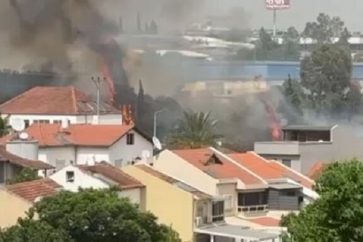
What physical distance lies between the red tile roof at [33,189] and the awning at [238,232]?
12.8ft

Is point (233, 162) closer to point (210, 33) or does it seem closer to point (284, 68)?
point (210, 33)

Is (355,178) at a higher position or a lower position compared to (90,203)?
higher

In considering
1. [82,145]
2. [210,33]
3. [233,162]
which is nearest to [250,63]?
[210,33]

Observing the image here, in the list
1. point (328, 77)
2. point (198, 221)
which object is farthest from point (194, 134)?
point (328, 77)

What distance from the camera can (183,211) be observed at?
32.6 m

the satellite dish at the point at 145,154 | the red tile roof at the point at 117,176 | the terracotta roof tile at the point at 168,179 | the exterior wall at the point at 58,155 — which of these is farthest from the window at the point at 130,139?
the red tile roof at the point at 117,176

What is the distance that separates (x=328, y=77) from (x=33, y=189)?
185ft

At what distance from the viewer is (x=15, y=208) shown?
28312mm

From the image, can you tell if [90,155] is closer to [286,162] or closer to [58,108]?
[286,162]

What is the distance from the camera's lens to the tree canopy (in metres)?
25.0

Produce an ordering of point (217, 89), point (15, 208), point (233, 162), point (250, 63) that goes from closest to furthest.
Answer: point (15, 208) < point (233, 162) < point (217, 89) < point (250, 63)

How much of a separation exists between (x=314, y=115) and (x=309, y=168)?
34.4 meters

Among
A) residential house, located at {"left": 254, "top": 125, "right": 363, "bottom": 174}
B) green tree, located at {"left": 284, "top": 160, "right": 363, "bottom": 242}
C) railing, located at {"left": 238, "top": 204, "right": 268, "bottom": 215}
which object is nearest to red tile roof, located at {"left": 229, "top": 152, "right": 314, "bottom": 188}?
railing, located at {"left": 238, "top": 204, "right": 268, "bottom": 215}

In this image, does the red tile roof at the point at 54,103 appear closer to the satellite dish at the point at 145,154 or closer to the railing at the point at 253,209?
the satellite dish at the point at 145,154
